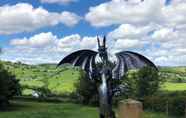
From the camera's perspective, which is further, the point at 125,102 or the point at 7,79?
the point at 7,79

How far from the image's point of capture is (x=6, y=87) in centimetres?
5172

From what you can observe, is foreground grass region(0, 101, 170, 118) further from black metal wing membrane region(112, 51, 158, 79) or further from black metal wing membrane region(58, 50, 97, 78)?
black metal wing membrane region(58, 50, 97, 78)

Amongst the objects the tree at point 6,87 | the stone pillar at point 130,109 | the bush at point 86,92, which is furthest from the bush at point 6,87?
the stone pillar at point 130,109

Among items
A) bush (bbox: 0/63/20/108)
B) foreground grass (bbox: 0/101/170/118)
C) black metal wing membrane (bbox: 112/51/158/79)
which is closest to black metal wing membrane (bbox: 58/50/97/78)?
black metal wing membrane (bbox: 112/51/158/79)

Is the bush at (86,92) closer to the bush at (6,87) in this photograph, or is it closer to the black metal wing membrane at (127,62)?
the bush at (6,87)

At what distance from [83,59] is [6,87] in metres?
43.3

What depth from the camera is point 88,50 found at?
30.4ft

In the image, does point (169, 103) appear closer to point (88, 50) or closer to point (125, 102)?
point (88, 50)

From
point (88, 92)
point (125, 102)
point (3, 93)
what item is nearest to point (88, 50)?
point (125, 102)

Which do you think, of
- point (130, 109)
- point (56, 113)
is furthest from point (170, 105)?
point (130, 109)

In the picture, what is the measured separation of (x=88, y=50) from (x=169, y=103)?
93.9 ft

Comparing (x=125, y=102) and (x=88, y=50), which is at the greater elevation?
(x=88, y=50)

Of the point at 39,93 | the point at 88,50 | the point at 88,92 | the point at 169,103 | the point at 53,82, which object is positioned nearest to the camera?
the point at 88,50

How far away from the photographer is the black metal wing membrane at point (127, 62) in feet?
29.3
